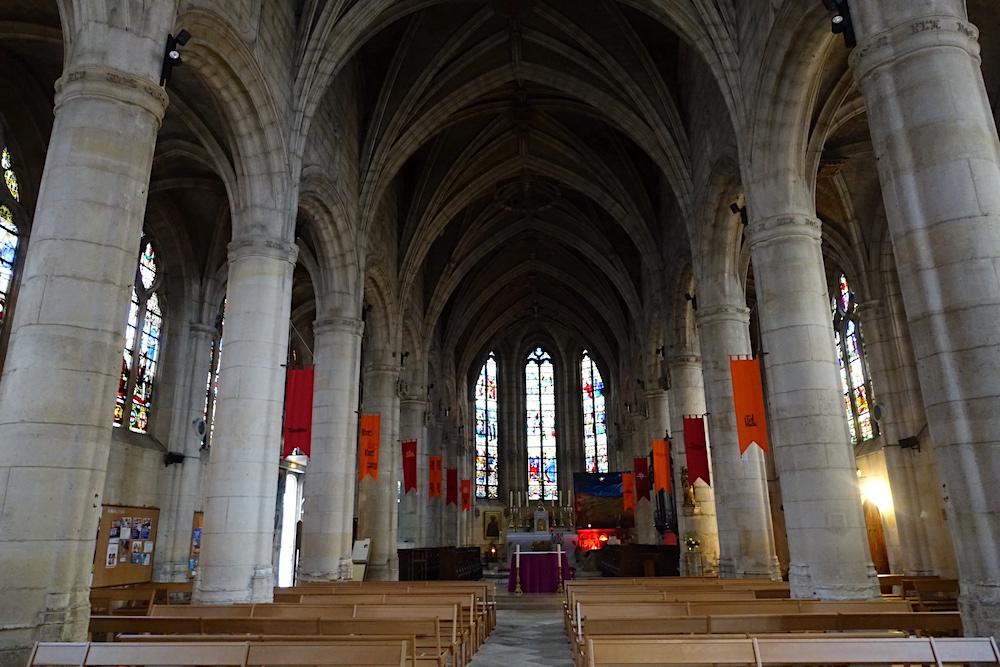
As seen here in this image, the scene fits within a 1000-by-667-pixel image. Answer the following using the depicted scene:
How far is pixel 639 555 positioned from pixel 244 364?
13562 millimetres

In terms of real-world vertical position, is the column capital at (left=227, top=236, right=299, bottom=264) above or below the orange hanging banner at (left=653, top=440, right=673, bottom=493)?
above

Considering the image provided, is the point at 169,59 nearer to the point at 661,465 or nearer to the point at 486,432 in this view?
the point at 661,465

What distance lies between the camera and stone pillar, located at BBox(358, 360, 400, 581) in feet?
60.3

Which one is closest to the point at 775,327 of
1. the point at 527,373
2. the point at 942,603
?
the point at 942,603

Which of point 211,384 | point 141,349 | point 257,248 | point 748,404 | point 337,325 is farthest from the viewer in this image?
point 211,384

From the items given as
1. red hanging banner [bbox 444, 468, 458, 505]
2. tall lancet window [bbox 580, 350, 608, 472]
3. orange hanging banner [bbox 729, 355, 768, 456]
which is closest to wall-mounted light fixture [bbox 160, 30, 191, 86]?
orange hanging banner [bbox 729, 355, 768, 456]

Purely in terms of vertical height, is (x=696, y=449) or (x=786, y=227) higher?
(x=786, y=227)

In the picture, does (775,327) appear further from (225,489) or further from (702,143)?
(225,489)

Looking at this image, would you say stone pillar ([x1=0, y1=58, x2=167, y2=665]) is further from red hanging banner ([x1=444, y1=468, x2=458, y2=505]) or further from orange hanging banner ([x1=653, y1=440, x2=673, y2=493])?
red hanging banner ([x1=444, y1=468, x2=458, y2=505])

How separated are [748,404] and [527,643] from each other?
205 inches

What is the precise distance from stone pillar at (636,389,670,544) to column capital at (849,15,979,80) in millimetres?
16421

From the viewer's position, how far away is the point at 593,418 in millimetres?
39812

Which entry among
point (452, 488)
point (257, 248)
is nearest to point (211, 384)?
point (257, 248)

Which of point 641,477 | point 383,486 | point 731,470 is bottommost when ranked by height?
point 731,470
